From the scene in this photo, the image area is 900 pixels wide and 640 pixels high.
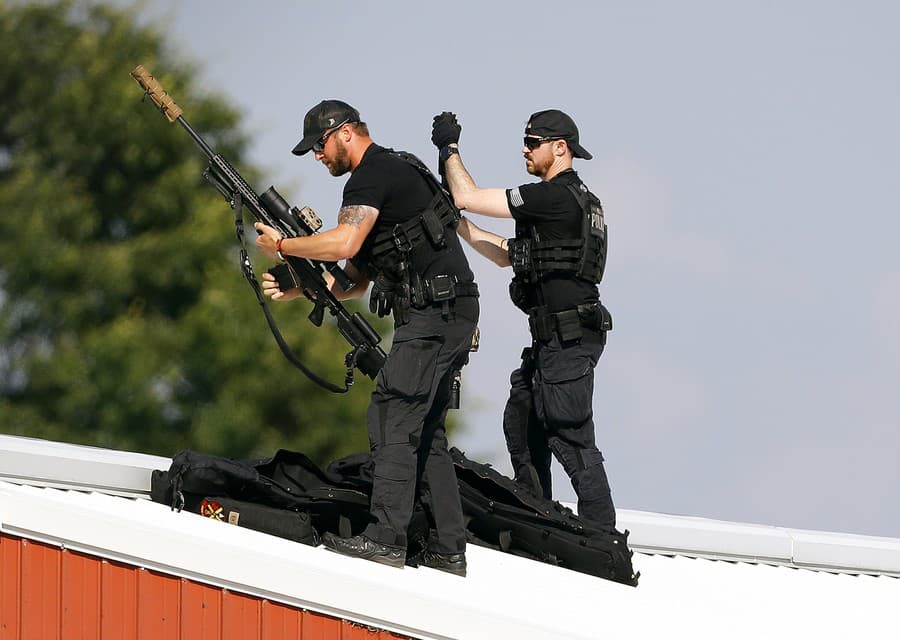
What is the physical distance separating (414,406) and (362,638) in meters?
1.18

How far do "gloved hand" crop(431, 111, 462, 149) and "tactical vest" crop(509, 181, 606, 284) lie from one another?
75 cm

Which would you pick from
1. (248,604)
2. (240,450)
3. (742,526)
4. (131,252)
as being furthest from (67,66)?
(248,604)

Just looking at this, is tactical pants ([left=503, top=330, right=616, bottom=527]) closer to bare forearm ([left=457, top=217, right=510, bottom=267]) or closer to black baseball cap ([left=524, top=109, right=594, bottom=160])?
bare forearm ([left=457, top=217, right=510, bottom=267])

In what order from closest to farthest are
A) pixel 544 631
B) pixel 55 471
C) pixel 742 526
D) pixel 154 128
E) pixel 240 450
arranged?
pixel 544 631
pixel 55 471
pixel 742 526
pixel 240 450
pixel 154 128

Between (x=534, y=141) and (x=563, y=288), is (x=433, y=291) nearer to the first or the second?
(x=563, y=288)

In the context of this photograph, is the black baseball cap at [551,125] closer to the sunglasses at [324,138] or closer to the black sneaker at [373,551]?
the sunglasses at [324,138]

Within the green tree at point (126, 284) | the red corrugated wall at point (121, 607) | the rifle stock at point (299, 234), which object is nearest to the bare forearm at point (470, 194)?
the rifle stock at point (299, 234)

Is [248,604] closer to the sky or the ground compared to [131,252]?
closer to the ground

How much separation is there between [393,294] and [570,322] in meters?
1.53

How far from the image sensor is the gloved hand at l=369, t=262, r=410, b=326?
7137 mm

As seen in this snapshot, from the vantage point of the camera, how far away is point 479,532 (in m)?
8.42

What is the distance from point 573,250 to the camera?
836cm

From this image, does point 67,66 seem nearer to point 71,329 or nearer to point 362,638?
point 71,329

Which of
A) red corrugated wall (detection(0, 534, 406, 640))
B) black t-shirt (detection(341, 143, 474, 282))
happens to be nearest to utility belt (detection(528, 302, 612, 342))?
black t-shirt (detection(341, 143, 474, 282))
